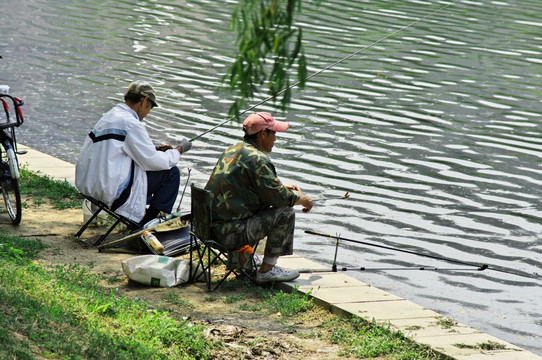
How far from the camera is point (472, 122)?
14.0 meters

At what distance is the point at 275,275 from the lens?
21.4 feet

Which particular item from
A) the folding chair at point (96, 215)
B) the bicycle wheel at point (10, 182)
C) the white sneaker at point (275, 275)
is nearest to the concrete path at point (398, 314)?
the white sneaker at point (275, 275)

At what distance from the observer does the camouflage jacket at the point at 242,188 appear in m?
6.29

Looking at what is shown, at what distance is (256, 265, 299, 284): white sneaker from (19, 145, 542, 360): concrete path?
53mm

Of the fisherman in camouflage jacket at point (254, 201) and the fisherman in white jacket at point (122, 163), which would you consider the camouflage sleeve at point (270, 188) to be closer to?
the fisherman in camouflage jacket at point (254, 201)

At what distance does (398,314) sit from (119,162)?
8.79 feet

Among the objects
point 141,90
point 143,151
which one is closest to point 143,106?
point 141,90

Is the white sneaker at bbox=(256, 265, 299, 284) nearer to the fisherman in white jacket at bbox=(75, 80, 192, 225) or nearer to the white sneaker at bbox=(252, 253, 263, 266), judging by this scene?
the white sneaker at bbox=(252, 253, 263, 266)

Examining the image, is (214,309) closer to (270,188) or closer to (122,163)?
(270,188)

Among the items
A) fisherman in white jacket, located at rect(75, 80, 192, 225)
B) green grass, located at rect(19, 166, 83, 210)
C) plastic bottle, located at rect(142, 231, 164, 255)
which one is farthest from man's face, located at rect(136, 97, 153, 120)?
green grass, located at rect(19, 166, 83, 210)

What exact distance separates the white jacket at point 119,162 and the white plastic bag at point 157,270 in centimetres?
87

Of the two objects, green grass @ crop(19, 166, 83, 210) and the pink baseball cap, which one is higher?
the pink baseball cap

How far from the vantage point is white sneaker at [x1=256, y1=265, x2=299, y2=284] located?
21.3 ft

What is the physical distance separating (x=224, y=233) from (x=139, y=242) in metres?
1.01
